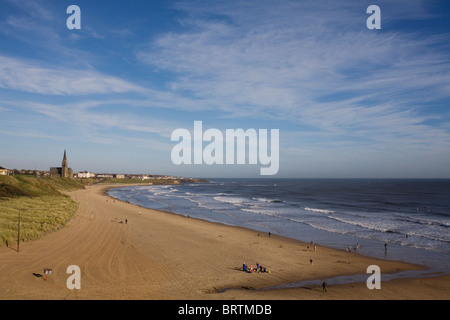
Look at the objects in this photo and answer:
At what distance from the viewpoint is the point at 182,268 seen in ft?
70.6

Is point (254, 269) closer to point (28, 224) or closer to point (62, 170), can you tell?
point (28, 224)

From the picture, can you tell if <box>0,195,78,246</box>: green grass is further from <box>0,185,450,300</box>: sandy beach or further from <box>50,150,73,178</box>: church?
<box>50,150,73,178</box>: church

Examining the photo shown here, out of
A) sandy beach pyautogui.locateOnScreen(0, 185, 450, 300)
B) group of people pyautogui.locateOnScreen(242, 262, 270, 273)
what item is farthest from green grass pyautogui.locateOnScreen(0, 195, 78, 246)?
group of people pyautogui.locateOnScreen(242, 262, 270, 273)

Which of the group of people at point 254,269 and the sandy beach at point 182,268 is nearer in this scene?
the sandy beach at point 182,268

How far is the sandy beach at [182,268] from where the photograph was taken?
16.9m

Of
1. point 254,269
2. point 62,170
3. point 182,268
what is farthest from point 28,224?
point 62,170

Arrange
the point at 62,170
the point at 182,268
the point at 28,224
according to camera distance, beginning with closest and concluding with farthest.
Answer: the point at 182,268, the point at 28,224, the point at 62,170

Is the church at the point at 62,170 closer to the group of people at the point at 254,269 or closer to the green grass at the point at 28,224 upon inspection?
the green grass at the point at 28,224

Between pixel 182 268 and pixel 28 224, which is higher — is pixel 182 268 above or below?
below

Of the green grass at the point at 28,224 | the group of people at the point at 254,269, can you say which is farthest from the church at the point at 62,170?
the group of people at the point at 254,269

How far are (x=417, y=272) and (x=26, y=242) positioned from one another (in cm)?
2962
